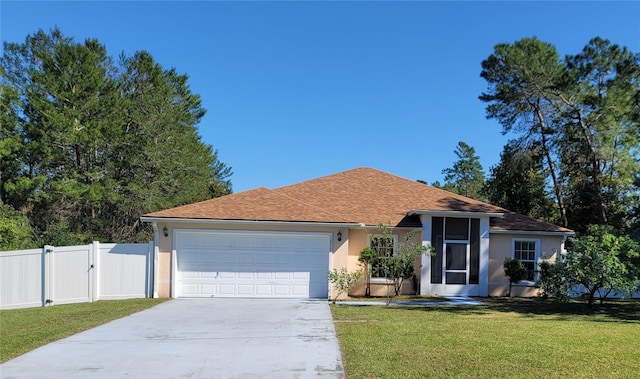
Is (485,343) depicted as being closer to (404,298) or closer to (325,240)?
(404,298)

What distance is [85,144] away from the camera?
→ 24.9 meters

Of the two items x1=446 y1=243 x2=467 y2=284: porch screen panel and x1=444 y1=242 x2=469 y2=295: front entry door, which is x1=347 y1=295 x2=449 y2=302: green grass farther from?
x1=446 y1=243 x2=467 y2=284: porch screen panel

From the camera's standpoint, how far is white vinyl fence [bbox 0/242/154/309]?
13.9m

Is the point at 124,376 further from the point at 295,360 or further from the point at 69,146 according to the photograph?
the point at 69,146

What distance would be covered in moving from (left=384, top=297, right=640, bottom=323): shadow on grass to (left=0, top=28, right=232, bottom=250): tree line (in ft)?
63.4

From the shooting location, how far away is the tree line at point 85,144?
2427 cm

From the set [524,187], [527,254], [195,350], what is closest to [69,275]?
[195,350]

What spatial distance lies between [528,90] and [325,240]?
16393 millimetres

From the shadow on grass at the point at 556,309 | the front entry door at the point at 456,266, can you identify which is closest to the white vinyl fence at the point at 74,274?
the shadow on grass at the point at 556,309

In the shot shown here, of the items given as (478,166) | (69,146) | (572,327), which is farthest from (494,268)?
(478,166)

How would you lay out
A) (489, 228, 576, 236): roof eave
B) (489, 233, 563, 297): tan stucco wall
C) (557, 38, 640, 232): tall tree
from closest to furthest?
(489, 228, 576, 236): roof eave < (489, 233, 563, 297): tan stucco wall < (557, 38, 640, 232): tall tree

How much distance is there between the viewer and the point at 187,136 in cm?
2875

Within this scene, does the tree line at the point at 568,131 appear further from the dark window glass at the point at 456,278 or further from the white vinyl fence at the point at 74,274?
the white vinyl fence at the point at 74,274

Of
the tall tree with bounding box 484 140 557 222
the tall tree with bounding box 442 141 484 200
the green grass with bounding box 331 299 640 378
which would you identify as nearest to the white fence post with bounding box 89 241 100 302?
the green grass with bounding box 331 299 640 378
